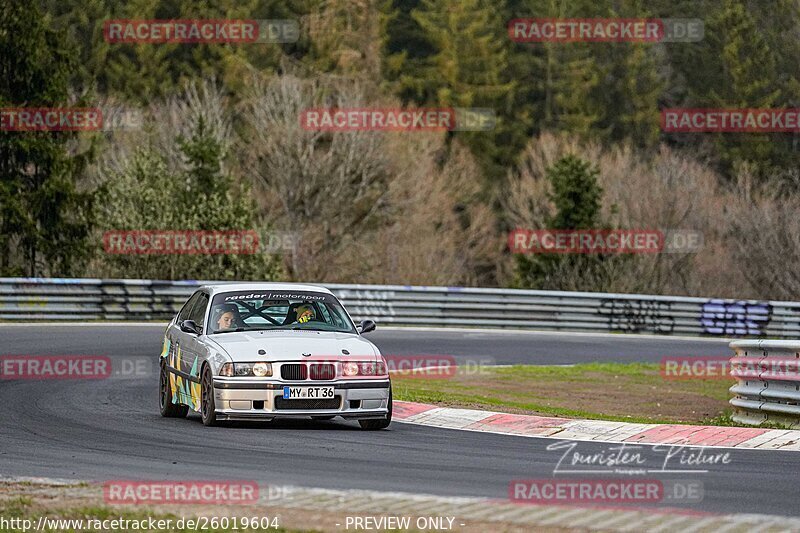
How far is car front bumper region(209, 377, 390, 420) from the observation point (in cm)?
1262

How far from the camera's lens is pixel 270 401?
12.7m

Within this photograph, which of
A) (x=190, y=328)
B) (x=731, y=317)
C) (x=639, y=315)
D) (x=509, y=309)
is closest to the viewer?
(x=190, y=328)

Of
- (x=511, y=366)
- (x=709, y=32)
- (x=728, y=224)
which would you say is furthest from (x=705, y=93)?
(x=511, y=366)

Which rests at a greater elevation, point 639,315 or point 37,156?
point 37,156

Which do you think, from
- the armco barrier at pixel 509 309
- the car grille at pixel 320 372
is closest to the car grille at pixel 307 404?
the car grille at pixel 320 372

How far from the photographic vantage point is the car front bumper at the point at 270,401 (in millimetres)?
12625

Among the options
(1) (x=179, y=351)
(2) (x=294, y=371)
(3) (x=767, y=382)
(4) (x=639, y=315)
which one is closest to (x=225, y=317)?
(1) (x=179, y=351)

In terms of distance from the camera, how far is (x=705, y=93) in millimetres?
78688

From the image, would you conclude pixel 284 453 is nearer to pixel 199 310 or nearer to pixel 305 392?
pixel 305 392

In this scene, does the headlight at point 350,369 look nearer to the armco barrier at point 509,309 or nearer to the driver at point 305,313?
the driver at point 305,313

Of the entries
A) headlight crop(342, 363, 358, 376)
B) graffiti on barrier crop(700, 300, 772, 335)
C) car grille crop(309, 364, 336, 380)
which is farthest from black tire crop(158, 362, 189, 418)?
graffiti on barrier crop(700, 300, 772, 335)

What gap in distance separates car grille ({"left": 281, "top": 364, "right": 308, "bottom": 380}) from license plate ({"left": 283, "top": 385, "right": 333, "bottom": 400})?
0.33 ft

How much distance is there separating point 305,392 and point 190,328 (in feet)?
5.59

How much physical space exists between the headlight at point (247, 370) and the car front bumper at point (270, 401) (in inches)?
2.7
